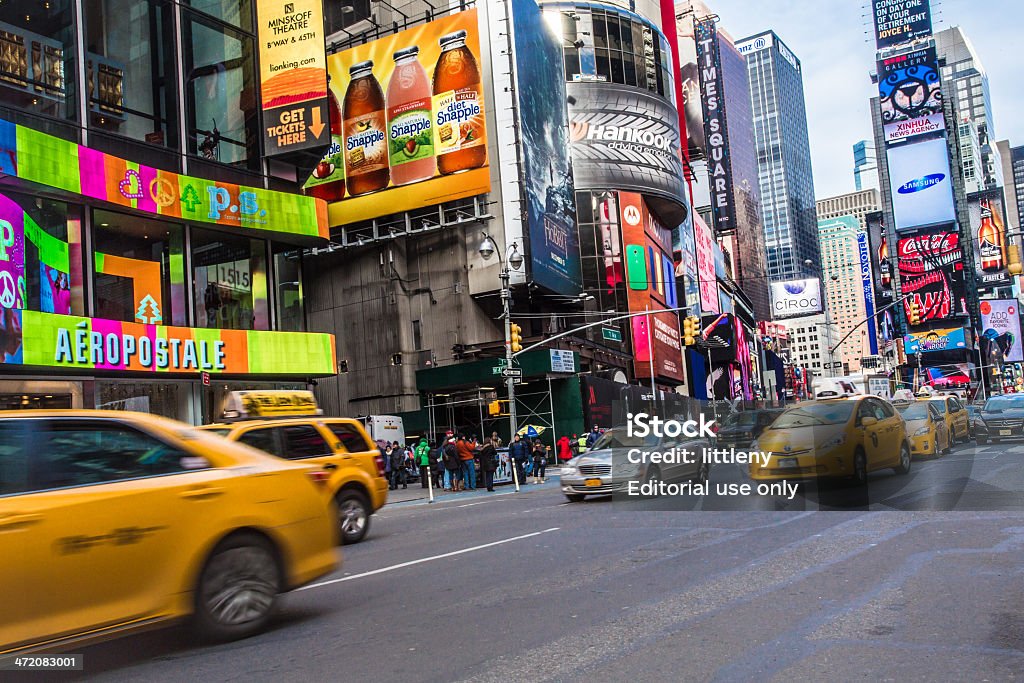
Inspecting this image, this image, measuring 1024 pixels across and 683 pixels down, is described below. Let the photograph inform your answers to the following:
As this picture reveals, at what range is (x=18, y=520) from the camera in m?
5.41

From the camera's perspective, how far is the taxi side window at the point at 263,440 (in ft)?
41.2

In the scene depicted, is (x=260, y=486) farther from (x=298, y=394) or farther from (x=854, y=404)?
(x=298, y=394)

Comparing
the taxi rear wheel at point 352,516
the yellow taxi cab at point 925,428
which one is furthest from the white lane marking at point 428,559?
the yellow taxi cab at point 925,428

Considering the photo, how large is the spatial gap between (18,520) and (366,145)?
4480cm

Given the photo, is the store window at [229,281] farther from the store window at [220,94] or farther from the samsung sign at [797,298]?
the samsung sign at [797,298]

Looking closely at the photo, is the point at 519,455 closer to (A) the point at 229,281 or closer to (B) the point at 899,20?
(A) the point at 229,281

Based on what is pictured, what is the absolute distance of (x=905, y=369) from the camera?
5527 inches

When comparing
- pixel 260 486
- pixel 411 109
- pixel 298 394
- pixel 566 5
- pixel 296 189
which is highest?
pixel 566 5

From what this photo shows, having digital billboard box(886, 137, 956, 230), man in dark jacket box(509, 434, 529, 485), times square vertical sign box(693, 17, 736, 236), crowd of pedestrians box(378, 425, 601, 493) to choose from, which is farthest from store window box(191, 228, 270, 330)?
digital billboard box(886, 137, 956, 230)

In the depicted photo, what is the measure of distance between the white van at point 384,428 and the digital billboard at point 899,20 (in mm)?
127448

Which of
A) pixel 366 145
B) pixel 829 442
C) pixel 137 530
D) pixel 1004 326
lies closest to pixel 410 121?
pixel 366 145

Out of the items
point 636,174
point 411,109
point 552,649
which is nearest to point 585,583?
point 552,649

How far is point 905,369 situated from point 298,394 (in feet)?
462

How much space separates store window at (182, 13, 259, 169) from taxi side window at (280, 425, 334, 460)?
20.7 m
